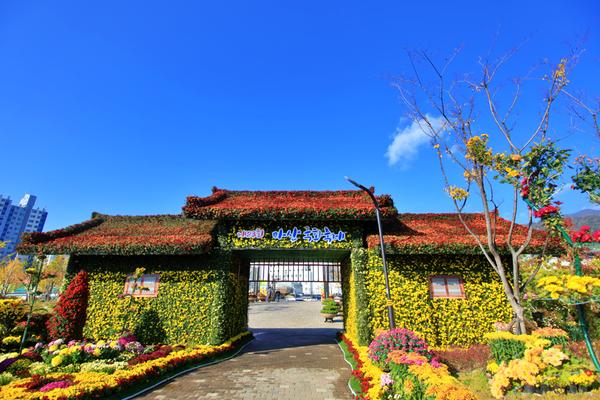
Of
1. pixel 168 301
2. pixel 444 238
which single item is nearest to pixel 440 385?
pixel 444 238

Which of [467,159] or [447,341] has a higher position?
[467,159]

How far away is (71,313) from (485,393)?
15618mm

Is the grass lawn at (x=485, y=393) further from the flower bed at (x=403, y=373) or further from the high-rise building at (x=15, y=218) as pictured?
the high-rise building at (x=15, y=218)

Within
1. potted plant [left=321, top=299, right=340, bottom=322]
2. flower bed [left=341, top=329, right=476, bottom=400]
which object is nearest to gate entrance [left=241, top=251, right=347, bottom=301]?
flower bed [left=341, top=329, right=476, bottom=400]

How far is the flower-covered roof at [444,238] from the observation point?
45.9 ft

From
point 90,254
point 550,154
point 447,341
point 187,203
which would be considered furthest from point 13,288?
point 550,154

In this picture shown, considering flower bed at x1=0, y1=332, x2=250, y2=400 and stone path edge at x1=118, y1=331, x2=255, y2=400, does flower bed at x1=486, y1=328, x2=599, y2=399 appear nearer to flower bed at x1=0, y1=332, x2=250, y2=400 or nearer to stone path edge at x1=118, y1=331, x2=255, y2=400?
stone path edge at x1=118, y1=331, x2=255, y2=400

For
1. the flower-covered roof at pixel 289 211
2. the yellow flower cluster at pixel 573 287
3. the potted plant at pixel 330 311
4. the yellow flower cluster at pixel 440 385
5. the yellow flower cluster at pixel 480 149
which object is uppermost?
the yellow flower cluster at pixel 480 149

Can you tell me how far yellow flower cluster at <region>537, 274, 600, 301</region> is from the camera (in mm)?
7434

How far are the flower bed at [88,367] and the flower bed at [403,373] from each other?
250 inches

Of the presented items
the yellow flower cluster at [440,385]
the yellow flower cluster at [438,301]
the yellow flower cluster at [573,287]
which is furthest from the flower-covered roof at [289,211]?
the yellow flower cluster at [440,385]

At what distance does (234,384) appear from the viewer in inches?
381

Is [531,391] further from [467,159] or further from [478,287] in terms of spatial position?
[467,159]

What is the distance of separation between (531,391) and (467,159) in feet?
28.5
